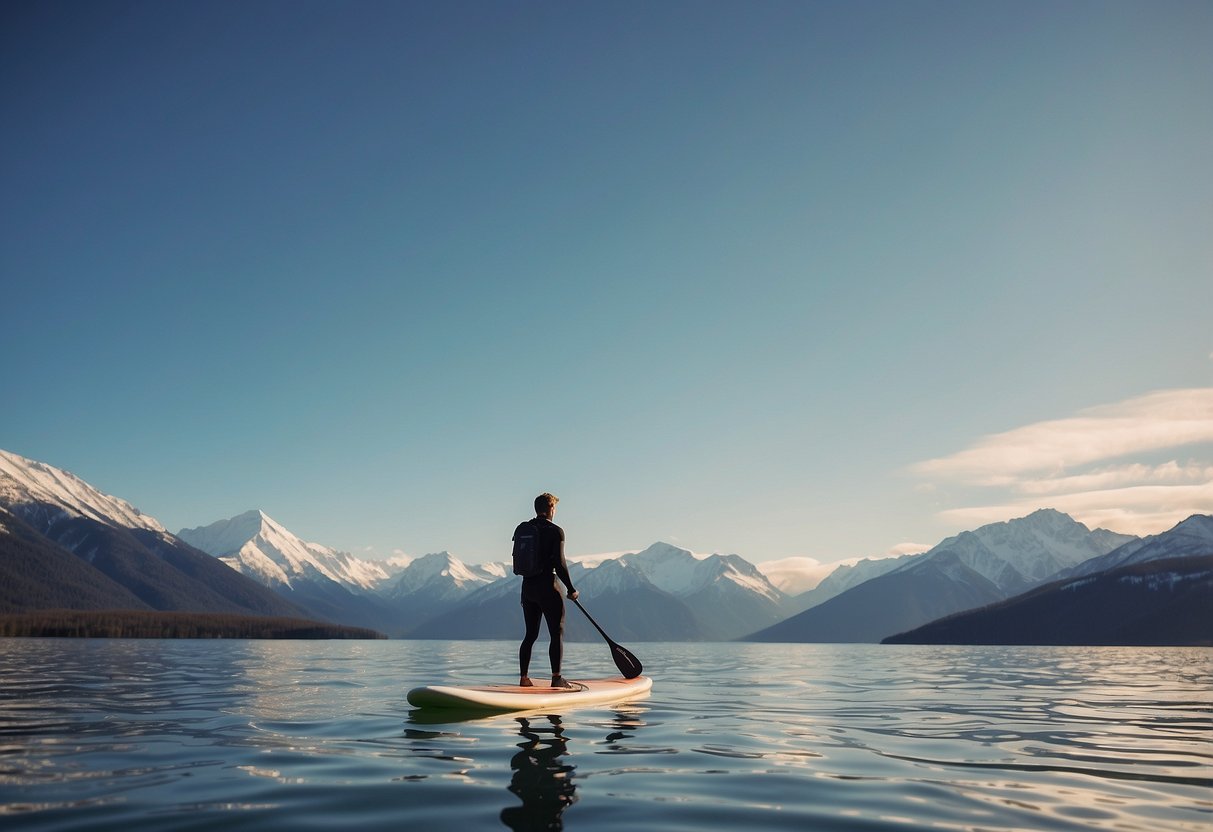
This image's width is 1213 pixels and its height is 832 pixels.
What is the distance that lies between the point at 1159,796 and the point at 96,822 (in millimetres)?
9231

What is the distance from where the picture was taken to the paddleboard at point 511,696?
13.1 meters

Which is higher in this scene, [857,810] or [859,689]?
[857,810]

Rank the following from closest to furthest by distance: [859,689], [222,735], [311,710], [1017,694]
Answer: [222,735], [311,710], [1017,694], [859,689]

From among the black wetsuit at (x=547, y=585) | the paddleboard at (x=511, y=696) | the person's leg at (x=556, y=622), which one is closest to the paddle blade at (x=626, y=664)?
the paddleboard at (x=511, y=696)

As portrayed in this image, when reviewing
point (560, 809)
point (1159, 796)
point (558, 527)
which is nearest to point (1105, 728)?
point (1159, 796)

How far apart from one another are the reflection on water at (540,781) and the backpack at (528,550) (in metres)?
3.76

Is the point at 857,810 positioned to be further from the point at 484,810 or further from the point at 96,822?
the point at 96,822

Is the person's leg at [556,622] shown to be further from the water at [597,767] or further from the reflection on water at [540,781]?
the reflection on water at [540,781]

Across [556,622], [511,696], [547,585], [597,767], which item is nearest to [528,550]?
[547,585]

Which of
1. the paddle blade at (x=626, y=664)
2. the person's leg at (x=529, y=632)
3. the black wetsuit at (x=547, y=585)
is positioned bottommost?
the paddle blade at (x=626, y=664)

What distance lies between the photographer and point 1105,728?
13297 mm

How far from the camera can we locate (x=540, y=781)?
7.87 metres

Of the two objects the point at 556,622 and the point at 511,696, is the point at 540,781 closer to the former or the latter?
the point at 511,696

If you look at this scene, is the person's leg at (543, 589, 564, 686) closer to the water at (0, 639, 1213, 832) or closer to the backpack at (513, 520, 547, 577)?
the backpack at (513, 520, 547, 577)
